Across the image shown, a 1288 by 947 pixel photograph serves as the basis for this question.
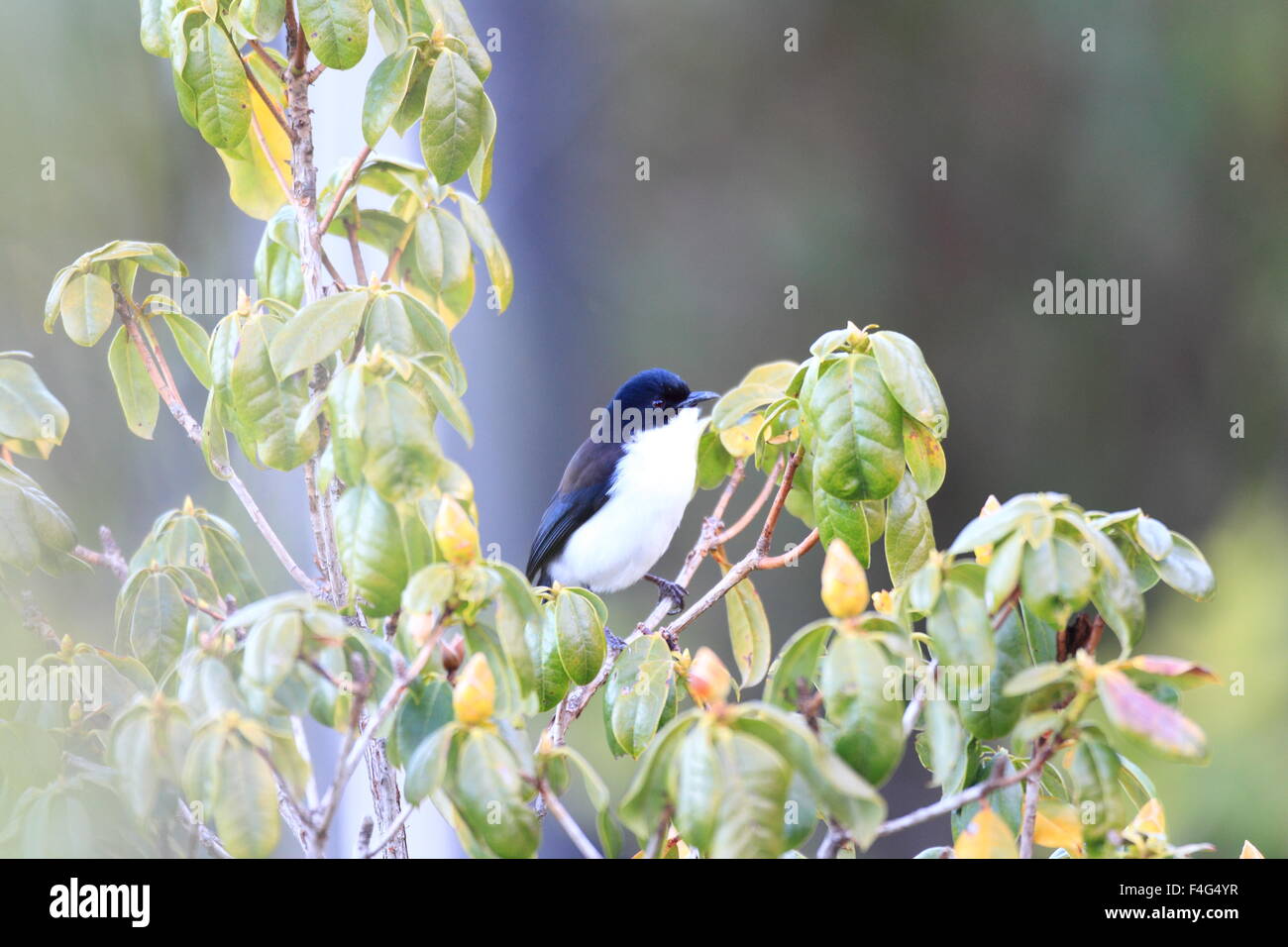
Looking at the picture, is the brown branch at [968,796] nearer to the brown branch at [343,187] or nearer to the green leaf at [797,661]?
the green leaf at [797,661]

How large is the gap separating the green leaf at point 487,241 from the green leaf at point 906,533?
15.0 inches

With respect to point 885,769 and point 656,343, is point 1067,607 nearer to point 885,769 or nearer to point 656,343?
point 885,769

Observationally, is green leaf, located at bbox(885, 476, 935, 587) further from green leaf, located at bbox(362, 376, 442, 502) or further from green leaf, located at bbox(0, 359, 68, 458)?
green leaf, located at bbox(0, 359, 68, 458)

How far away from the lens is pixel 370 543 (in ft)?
2.08

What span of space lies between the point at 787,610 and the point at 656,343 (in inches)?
32.0

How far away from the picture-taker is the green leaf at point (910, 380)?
2.45 feet

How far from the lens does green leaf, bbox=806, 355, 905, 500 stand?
2.46ft

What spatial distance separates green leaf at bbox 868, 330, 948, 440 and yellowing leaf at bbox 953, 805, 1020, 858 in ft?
0.88

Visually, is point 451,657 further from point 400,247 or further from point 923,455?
point 400,247

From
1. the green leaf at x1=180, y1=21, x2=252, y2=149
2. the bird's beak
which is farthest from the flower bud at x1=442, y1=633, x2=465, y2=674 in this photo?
the bird's beak

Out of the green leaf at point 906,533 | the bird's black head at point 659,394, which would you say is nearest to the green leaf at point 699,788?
the green leaf at point 906,533

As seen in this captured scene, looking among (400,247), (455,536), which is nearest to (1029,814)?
(455,536)
